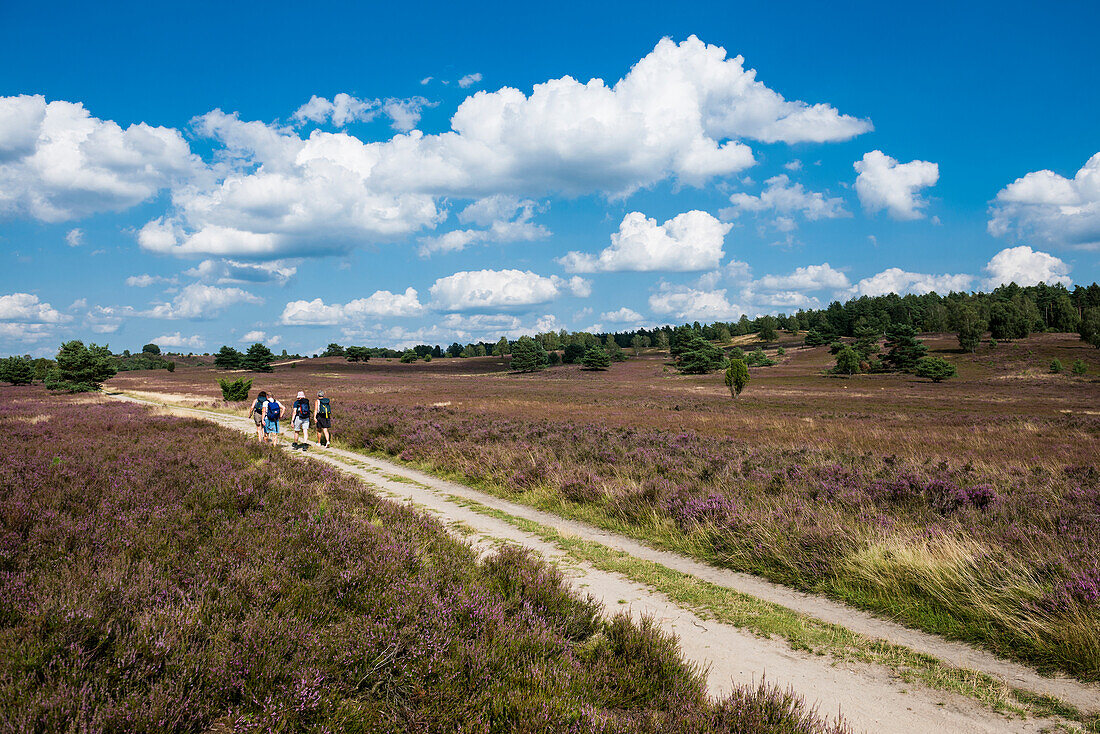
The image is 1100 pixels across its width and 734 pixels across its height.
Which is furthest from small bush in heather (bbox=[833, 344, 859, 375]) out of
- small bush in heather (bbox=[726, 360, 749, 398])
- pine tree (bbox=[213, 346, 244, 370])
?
pine tree (bbox=[213, 346, 244, 370])

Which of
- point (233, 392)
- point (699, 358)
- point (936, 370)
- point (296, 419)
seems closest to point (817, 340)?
point (699, 358)

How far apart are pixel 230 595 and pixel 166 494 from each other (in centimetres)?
419

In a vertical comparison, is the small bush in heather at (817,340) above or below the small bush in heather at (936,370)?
above

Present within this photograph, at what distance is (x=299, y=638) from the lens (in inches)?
154

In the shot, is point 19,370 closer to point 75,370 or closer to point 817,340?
point 75,370

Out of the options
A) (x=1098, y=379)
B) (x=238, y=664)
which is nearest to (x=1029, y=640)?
(x=238, y=664)

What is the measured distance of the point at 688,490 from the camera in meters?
10.8

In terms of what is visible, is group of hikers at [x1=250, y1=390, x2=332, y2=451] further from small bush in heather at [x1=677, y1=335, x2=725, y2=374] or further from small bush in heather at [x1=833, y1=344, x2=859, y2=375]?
small bush in heather at [x1=833, y1=344, x2=859, y2=375]

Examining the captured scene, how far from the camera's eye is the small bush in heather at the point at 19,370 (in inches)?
2766

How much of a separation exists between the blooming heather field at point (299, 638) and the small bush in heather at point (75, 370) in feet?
205

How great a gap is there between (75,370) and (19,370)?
25470 millimetres

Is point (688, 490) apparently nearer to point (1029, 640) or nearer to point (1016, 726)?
point (1029, 640)

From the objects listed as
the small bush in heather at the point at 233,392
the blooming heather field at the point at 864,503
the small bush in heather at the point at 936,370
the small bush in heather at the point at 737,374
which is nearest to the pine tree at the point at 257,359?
the small bush in heather at the point at 233,392

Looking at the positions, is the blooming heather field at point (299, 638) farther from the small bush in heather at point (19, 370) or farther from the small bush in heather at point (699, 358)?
the small bush in heather at point (699, 358)
